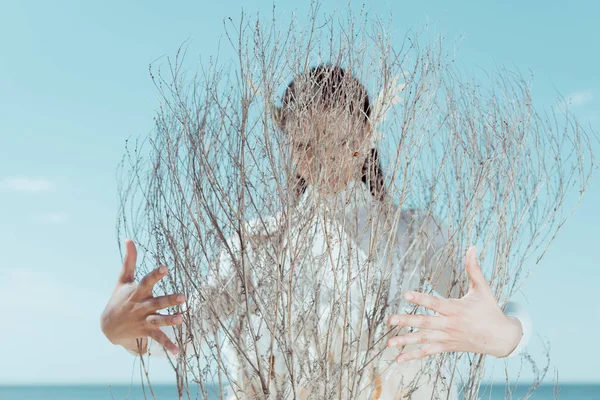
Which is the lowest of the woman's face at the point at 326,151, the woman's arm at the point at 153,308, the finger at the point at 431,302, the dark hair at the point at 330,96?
the finger at the point at 431,302

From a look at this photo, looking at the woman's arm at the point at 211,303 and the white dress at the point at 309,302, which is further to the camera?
the woman's arm at the point at 211,303

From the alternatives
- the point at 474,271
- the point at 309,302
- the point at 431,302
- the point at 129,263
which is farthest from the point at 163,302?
the point at 474,271

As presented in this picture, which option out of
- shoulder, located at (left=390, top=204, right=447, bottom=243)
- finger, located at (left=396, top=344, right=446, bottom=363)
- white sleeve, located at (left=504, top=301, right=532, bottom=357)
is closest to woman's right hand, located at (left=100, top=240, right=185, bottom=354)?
finger, located at (left=396, top=344, right=446, bottom=363)

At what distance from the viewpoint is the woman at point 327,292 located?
5.11ft

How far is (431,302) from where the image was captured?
1.50 metres

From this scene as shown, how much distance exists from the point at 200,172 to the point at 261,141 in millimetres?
183

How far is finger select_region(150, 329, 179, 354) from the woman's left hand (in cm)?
58

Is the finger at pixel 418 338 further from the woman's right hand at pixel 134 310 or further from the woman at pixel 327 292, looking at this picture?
the woman's right hand at pixel 134 310

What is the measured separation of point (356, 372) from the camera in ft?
5.19

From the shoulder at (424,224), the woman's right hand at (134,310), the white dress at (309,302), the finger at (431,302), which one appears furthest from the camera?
the shoulder at (424,224)

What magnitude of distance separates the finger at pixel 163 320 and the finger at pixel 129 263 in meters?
0.13

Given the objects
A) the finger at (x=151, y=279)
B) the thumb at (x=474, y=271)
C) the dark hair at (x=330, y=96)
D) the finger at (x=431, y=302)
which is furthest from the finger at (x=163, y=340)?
the thumb at (x=474, y=271)

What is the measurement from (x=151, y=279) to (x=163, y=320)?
12 cm

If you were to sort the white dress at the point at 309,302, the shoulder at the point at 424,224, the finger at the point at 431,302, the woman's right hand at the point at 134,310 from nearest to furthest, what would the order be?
the finger at the point at 431,302, the white dress at the point at 309,302, the woman's right hand at the point at 134,310, the shoulder at the point at 424,224
